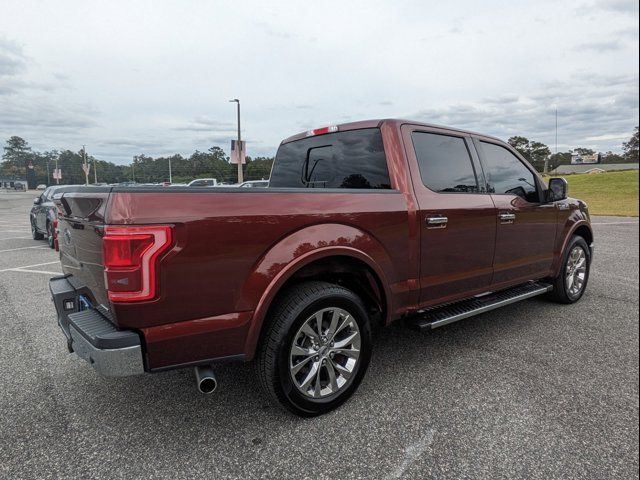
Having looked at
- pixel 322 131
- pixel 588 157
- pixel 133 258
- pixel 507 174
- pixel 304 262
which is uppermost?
pixel 322 131

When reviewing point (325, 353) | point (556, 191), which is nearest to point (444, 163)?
point (556, 191)

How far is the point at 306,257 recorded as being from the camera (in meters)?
2.44

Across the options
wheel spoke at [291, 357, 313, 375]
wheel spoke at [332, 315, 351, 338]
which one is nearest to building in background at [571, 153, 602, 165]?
wheel spoke at [332, 315, 351, 338]

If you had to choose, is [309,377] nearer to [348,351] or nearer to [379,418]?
[348,351]

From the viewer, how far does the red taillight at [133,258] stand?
6.37 ft

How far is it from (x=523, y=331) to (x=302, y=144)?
2733mm

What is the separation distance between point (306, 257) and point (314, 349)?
1.94ft

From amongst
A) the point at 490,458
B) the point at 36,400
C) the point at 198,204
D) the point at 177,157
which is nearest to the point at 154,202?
the point at 198,204

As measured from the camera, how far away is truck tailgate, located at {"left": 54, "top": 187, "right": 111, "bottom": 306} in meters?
2.07

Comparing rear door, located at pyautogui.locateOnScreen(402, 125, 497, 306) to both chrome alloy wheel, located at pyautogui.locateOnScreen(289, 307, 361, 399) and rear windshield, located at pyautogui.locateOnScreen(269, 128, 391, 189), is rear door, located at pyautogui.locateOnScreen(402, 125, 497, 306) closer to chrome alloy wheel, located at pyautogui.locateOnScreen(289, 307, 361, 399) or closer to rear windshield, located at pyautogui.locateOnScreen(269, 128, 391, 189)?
rear windshield, located at pyautogui.locateOnScreen(269, 128, 391, 189)

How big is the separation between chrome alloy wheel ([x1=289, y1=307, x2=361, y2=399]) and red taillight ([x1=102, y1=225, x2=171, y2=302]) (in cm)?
92

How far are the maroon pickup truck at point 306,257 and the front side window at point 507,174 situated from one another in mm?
19

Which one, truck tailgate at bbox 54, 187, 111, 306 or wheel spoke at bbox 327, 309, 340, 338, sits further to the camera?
wheel spoke at bbox 327, 309, 340, 338

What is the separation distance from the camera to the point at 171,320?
2.06 m
